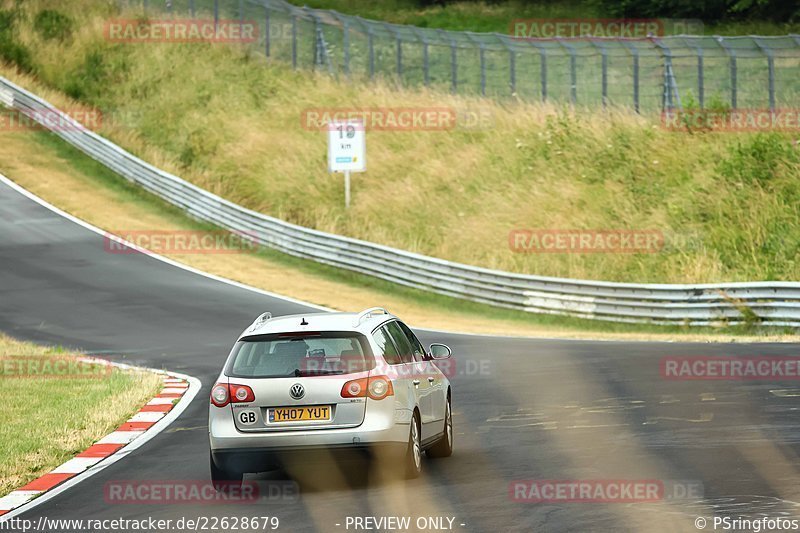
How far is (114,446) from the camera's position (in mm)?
13148

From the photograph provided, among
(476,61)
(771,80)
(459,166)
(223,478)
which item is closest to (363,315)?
(223,478)

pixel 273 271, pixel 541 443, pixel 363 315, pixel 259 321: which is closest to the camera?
pixel 363 315

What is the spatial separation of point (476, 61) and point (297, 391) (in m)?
57.6

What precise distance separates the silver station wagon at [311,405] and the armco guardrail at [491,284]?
1526 centimetres

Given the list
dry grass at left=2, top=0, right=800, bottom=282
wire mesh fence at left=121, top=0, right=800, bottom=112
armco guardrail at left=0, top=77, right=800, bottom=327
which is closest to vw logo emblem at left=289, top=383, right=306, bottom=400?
armco guardrail at left=0, top=77, right=800, bottom=327

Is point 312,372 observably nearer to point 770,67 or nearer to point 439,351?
point 439,351

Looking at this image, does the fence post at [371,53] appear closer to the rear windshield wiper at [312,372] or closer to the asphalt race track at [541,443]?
the asphalt race track at [541,443]

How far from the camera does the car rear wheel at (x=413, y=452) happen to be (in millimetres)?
10289

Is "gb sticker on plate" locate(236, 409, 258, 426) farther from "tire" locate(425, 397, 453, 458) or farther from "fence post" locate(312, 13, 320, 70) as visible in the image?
"fence post" locate(312, 13, 320, 70)

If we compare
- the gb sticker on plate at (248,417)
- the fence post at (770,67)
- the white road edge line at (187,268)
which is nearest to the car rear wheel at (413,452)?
the gb sticker on plate at (248,417)

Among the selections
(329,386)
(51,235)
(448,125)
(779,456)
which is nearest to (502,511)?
(329,386)

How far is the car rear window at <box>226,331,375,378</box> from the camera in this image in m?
10.2

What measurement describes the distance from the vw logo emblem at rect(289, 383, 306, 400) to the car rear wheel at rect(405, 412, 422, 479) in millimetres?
902

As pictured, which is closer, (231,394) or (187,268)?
(231,394)
